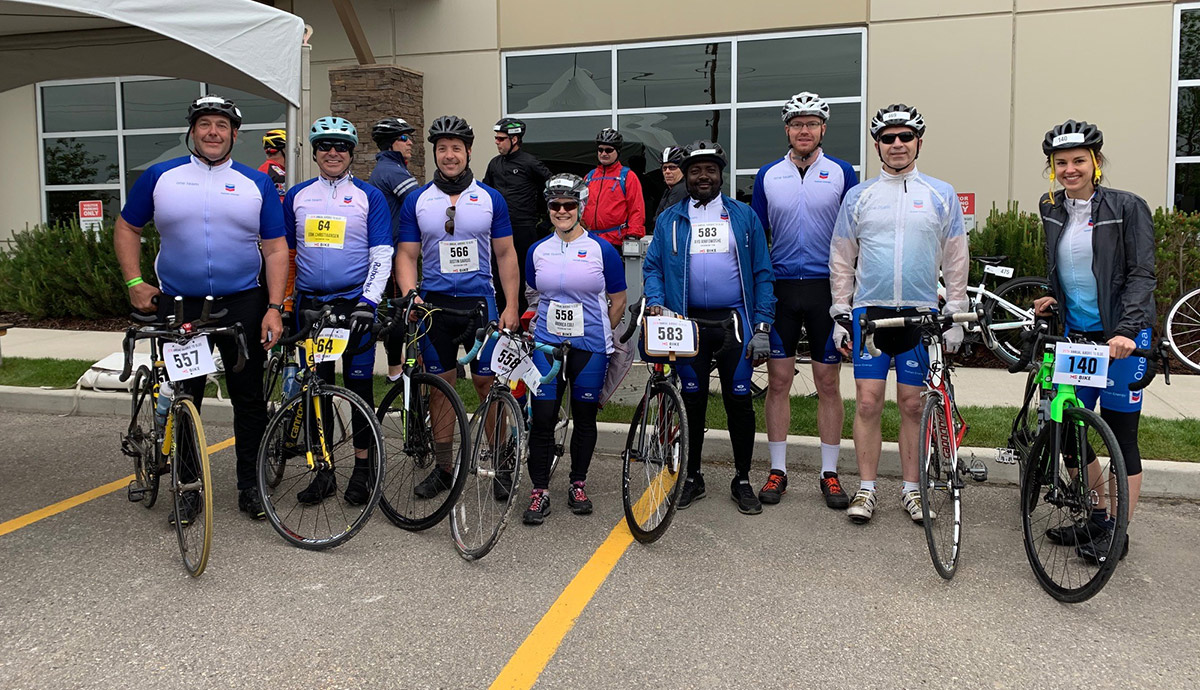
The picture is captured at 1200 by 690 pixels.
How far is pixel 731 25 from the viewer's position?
460 inches

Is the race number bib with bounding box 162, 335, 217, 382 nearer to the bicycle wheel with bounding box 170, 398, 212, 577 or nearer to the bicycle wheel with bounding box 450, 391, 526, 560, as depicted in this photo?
the bicycle wheel with bounding box 170, 398, 212, 577

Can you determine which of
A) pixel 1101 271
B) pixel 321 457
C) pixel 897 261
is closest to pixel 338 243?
pixel 321 457

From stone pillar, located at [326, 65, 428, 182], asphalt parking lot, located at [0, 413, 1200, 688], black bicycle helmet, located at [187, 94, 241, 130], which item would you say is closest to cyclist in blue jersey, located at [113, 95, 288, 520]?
black bicycle helmet, located at [187, 94, 241, 130]

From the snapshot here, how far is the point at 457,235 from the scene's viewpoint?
16.8 feet

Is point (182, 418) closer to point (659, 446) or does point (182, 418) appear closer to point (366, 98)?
point (659, 446)

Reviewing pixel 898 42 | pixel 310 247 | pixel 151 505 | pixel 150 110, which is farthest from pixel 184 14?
pixel 150 110

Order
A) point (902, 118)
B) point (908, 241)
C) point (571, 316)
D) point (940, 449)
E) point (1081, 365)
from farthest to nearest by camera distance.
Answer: point (571, 316), point (908, 241), point (902, 118), point (940, 449), point (1081, 365)

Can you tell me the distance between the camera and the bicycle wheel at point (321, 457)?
14.9ft

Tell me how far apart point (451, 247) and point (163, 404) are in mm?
1668

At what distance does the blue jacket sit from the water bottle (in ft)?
8.20

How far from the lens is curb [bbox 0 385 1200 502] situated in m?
5.39

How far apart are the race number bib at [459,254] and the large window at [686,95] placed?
23.1ft

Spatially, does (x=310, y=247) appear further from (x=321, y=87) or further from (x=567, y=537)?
(x=321, y=87)

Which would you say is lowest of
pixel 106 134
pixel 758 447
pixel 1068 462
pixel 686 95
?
pixel 758 447
